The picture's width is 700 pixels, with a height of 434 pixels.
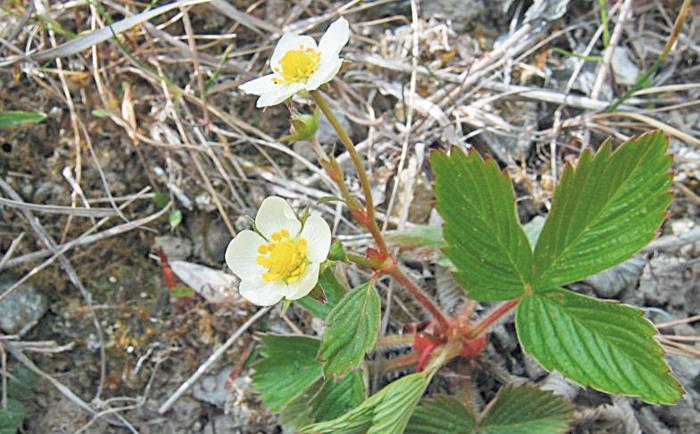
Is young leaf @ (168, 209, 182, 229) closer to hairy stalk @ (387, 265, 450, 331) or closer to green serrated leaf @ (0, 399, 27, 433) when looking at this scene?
green serrated leaf @ (0, 399, 27, 433)

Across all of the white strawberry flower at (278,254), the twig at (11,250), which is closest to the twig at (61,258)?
the twig at (11,250)

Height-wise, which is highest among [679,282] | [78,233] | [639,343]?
[639,343]

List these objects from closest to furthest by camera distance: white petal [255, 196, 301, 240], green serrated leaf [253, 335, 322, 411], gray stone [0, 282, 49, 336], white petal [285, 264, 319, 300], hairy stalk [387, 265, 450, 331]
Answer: white petal [285, 264, 319, 300]
white petal [255, 196, 301, 240]
hairy stalk [387, 265, 450, 331]
green serrated leaf [253, 335, 322, 411]
gray stone [0, 282, 49, 336]

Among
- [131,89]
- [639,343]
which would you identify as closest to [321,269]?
[639,343]

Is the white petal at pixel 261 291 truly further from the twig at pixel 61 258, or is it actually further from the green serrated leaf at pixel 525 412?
the twig at pixel 61 258

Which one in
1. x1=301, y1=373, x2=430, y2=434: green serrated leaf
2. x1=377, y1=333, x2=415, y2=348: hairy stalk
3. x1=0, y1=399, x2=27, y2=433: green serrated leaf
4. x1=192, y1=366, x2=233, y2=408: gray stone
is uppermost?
x1=301, y1=373, x2=430, y2=434: green serrated leaf

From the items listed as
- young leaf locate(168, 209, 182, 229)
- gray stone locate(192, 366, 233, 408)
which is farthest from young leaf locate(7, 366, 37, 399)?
young leaf locate(168, 209, 182, 229)

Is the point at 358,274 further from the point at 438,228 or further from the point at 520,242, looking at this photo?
the point at 520,242
